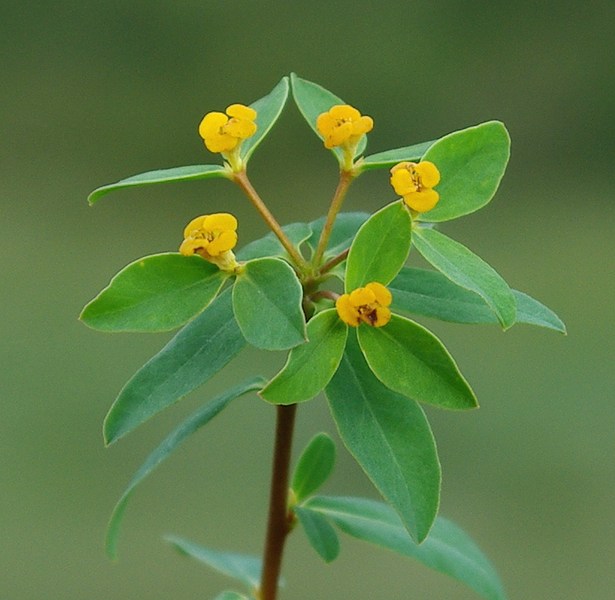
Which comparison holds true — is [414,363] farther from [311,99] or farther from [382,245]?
[311,99]

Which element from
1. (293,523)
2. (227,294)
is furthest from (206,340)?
(293,523)

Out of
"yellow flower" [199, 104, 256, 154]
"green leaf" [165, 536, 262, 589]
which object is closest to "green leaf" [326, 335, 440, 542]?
"yellow flower" [199, 104, 256, 154]

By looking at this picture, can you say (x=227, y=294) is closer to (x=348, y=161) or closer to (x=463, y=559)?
(x=348, y=161)

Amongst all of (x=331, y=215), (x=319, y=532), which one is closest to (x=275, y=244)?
(x=331, y=215)

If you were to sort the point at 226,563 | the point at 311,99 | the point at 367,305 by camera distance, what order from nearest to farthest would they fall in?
the point at 367,305 < the point at 311,99 < the point at 226,563

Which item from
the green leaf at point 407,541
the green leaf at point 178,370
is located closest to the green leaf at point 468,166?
the green leaf at point 178,370

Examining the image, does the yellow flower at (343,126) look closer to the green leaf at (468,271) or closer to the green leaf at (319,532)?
the green leaf at (468,271)

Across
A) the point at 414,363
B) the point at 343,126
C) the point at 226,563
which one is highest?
the point at 343,126
